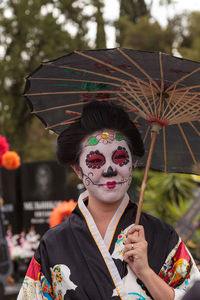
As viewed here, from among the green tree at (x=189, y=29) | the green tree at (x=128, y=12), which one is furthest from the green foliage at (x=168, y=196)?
the green tree at (x=189, y=29)

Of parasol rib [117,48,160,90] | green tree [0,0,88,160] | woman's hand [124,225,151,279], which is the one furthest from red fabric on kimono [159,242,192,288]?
green tree [0,0,88,160]

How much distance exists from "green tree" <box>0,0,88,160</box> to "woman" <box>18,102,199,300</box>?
8.73 meters

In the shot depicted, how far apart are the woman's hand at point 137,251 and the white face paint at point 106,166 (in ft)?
0.79

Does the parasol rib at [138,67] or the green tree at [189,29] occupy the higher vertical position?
the green tree at [189,29]

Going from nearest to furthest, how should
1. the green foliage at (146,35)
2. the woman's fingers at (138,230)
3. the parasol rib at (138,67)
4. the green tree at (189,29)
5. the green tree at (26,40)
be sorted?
the parasol rib at (138,67)
the woman's fingers at (138,230)
the green tree at (26,40)
the green foliage at (146,35)
the green tree at (189,29)

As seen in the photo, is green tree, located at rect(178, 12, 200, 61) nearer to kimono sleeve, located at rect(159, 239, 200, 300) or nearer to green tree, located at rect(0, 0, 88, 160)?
green tree, located at rect(0, 0, 88, 160)

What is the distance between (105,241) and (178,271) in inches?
16.8

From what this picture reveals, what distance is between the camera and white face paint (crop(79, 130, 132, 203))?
265 cm

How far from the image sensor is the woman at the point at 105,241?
2.49 metres

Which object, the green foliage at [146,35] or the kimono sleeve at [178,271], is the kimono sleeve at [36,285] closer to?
the kimono sleeve at [178,271]

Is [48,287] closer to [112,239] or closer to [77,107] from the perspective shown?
[112,239]

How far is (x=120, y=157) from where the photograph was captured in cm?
271

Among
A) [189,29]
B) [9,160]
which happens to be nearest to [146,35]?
[189,29]

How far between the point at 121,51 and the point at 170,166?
110 centimetres
